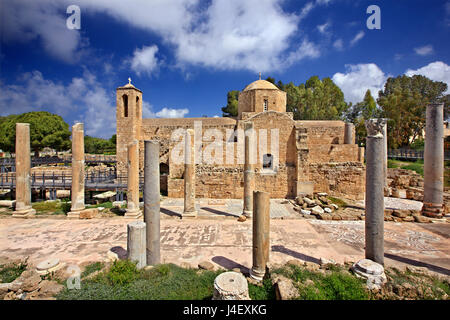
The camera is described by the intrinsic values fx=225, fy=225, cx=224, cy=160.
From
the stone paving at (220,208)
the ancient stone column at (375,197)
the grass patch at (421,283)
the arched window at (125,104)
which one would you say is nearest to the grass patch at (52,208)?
the stone paving at (220,208)

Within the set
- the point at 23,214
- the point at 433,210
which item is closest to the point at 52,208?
the point at 23,214

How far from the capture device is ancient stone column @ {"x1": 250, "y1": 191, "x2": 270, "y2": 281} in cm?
515

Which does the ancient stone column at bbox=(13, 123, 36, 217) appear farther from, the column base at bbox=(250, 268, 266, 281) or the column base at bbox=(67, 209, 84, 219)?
the column base at bbox=(250, 268, 266, 281)

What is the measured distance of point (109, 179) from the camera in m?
16.5

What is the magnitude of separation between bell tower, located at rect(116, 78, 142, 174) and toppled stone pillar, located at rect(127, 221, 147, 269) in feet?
50.6

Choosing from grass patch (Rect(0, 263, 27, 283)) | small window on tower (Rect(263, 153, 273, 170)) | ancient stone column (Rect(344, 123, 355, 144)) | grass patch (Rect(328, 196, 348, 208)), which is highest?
ancient stone column (Rect(344, 123, 355, 144))

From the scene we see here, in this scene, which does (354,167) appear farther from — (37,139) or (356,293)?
(37,139)

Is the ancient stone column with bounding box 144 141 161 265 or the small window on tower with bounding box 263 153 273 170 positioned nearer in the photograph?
the ancient stone column with bounding box 144 141 161 265

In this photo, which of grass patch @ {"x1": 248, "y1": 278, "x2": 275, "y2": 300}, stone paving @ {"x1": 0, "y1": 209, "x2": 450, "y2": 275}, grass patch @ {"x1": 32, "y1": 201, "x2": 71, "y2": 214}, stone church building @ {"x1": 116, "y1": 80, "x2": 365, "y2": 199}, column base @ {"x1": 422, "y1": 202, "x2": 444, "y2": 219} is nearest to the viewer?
grass patch @ {"x1": 248, "y1": 278, "x2": 275, "y2": 300}

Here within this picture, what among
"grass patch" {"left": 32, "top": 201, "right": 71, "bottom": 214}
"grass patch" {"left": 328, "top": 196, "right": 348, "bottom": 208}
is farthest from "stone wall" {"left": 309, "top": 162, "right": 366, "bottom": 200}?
"grass patch" {"left": 32, "top": 201, "right": 71, "bottom": 214}

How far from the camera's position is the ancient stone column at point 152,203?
18.5 feet

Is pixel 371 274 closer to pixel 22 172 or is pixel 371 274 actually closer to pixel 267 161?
pixel 22 172

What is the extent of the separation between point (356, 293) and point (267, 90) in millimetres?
19227
